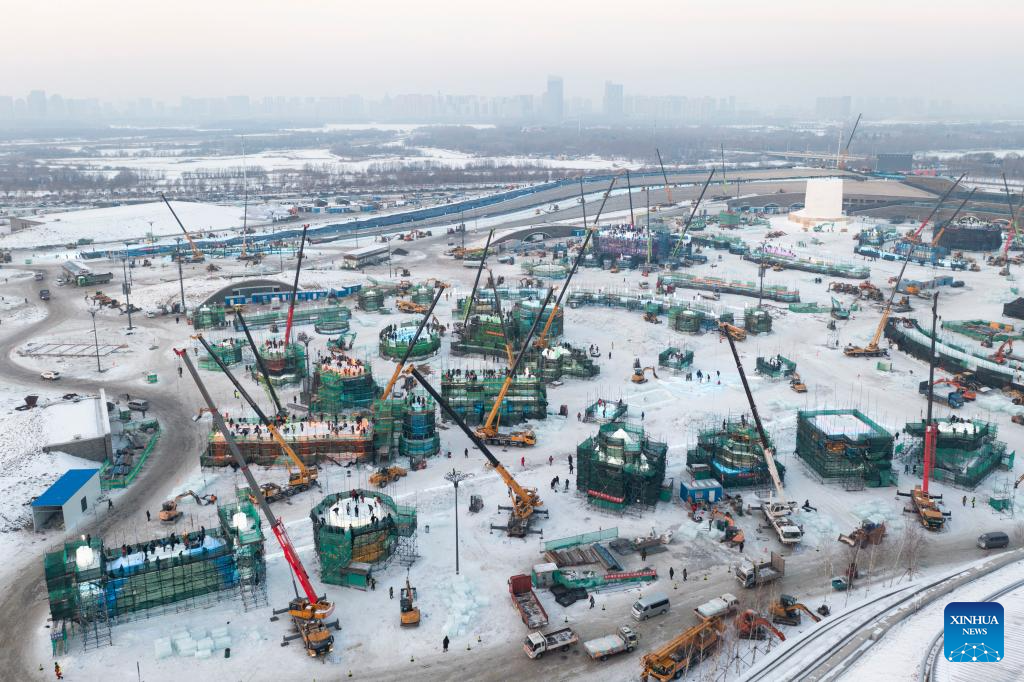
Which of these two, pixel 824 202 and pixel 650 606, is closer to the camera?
pixel 650 606

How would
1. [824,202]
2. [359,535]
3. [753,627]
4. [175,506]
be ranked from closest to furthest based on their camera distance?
[753,627] < [359,535] < [175,506] < [824,202]

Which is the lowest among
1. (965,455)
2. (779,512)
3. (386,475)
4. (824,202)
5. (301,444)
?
(386,475)

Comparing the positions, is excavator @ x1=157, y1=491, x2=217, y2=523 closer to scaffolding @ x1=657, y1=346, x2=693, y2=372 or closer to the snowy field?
the snowy field

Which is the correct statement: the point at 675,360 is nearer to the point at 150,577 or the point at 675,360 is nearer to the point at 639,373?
the point at 639,373

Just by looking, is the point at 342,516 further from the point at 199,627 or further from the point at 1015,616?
the point at 1015,616

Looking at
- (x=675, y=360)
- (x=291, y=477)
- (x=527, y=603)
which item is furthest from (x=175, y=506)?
(x=675, y=360)

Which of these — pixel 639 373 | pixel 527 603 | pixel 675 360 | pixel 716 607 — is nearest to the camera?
pixel 716 607

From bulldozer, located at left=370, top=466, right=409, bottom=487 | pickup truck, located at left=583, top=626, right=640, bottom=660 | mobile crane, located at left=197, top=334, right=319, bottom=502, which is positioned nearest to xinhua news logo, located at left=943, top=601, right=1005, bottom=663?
pickup truck, located at left=583, top=626, right=640, bottom=660
